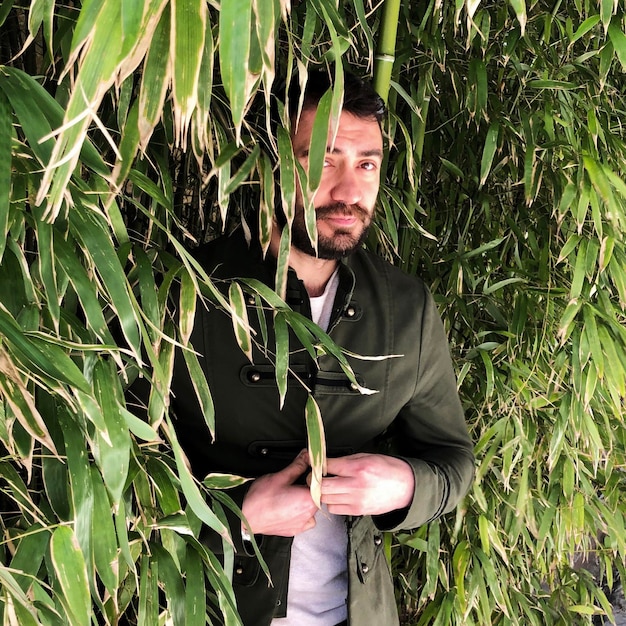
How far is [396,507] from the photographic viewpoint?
1.07m

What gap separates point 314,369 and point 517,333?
1.35 feet

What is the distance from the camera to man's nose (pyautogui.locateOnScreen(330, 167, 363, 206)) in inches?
43.1

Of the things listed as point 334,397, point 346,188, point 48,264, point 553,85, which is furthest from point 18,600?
point 553,85

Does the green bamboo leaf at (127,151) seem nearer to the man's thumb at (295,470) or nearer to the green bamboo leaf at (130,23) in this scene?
the green bamboo leaf at (130,23)

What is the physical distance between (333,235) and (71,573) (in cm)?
66

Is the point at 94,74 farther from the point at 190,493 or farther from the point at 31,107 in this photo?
the point at 190,493

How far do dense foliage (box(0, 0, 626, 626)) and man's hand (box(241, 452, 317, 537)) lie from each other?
5cm

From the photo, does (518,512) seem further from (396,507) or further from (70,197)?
(70,197)

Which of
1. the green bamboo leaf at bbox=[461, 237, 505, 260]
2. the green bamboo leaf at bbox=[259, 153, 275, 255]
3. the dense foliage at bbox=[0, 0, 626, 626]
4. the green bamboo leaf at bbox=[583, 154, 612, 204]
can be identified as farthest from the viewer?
the green bamboo leaf at bbox=[461, 237, 505, 260]

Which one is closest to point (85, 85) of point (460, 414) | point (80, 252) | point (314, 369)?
point (80, 252)

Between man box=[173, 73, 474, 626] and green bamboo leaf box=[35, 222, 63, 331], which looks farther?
man box=[173, 73, 474, 626]

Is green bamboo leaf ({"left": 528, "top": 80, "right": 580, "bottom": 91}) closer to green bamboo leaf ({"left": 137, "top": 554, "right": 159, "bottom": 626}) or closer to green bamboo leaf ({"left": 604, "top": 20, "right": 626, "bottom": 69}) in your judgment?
green bamboo leaf ({"left": 604, "top": 20, "right": 626, "bottom": 69})

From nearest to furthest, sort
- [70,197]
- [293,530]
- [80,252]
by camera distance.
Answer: [70,197], [80,252], [293,530]

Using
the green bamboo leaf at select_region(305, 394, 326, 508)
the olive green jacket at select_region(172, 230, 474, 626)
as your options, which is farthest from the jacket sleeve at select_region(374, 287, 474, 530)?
the green bamboo leaf at select_region(305, 394, 326, 508)
